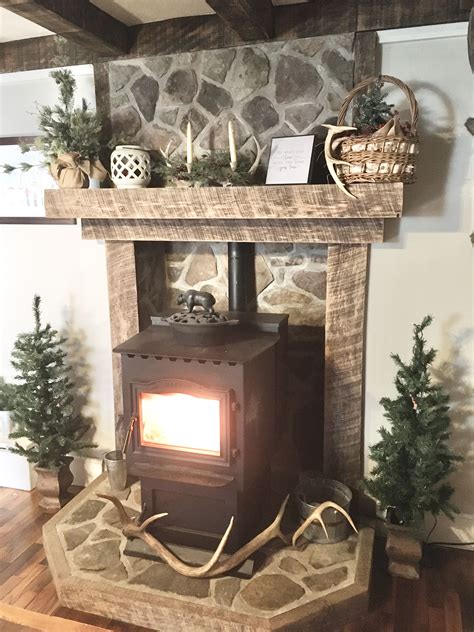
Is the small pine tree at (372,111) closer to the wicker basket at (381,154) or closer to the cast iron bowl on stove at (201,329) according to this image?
the wicker basket at (381,154)

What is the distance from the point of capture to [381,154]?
1.96 metres

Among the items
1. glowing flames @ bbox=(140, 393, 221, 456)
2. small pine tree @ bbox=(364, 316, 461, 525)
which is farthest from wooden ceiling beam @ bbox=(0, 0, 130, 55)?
small pine tree @ bbox=(364, 316, 461, 525)

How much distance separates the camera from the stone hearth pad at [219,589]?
6.30 feet

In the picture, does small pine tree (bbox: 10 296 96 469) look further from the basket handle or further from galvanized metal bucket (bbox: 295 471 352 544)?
the basket handle

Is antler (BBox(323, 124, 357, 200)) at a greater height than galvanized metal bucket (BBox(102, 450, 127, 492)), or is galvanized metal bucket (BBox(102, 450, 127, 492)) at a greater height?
antler (BBox(323, 124, 357, 200))

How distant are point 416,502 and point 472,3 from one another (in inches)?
76.7

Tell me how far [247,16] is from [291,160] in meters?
0.56

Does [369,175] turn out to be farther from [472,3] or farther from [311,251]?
[472,3]

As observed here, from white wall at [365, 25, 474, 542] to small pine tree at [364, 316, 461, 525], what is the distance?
128 mm

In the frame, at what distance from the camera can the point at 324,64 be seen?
2.29m

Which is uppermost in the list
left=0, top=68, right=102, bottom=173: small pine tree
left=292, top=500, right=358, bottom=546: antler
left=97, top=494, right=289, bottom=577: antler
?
left=0, top=68, right=102, bottom=173: small pine tree

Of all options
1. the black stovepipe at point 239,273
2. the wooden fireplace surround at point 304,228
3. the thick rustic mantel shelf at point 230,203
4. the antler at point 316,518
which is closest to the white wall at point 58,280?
the wooden fireplace surround at point 304,228

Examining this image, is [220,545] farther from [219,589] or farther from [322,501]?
[322,501]

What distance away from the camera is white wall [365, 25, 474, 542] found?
2158 millimetres
